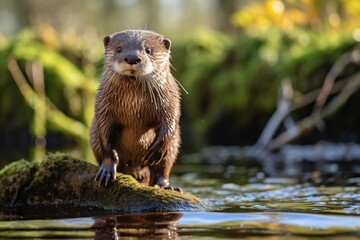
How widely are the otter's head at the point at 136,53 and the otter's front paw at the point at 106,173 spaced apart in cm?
61

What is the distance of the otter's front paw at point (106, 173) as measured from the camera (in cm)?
511

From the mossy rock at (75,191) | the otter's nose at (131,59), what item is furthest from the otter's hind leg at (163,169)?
the otter's nose at (131,59)

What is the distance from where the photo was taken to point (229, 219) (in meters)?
4.46

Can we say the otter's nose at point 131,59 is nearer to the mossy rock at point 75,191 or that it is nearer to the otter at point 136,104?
the otter at point 136,104

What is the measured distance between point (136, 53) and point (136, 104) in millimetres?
359

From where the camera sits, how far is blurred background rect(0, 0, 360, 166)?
487 inches

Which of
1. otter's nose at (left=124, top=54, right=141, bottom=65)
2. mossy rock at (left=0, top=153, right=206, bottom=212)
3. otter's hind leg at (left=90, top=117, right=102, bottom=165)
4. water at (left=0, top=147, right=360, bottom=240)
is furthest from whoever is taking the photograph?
otter's hind leg at (left=90, top=117, right=102, bottom=165)

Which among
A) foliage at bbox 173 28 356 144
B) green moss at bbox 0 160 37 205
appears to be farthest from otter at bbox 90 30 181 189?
foliage at bbox 173 28 356 144

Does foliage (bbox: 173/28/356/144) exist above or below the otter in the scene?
above

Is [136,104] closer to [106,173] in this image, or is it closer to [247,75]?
[106,173]

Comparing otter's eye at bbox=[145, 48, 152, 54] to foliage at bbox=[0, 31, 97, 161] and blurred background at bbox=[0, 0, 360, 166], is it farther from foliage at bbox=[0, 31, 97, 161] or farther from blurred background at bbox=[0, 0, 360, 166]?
foliage at bbox=[0, 31, 97, 161]

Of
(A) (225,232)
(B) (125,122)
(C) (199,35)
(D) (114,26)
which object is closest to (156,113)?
(B) (125,122)

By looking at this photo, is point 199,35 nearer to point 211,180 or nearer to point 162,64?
point 211,180

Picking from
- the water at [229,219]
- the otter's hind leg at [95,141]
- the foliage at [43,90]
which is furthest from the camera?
the foliage at [43,90]
